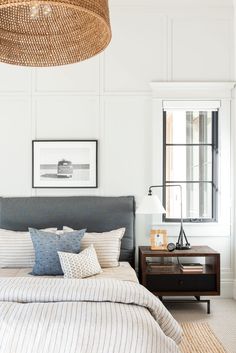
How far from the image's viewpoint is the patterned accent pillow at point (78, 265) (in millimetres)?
3561

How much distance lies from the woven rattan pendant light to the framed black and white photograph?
242 centimetres

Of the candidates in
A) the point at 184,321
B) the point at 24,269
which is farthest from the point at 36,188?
the point at 184,321

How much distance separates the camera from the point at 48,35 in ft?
7.10

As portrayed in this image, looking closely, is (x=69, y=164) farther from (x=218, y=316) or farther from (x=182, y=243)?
(x=218, y=316)

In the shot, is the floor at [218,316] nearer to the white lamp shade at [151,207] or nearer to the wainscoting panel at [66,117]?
the white lamp shade at [151,207]

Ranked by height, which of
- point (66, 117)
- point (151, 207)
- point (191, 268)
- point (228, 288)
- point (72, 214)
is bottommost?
point (228, 288)

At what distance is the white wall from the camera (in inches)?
182

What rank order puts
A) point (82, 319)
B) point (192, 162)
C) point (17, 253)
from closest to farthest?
point (82, 319), point (17, 253), point (192, 162)

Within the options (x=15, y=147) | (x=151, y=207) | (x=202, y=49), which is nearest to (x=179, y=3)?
(x=202, y=49)

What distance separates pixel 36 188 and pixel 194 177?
5.67ft

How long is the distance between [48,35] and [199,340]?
261cm

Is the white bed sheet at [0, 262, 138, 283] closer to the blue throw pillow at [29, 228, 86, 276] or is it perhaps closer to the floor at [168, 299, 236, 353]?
the blue throw pillow at [29, 228, 86, 276]

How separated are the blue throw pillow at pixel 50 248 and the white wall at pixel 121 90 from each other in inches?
33.4

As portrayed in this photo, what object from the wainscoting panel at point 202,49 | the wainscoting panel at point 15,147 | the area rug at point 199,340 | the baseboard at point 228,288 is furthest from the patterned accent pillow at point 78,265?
the wainscoting panel at point 202,49
